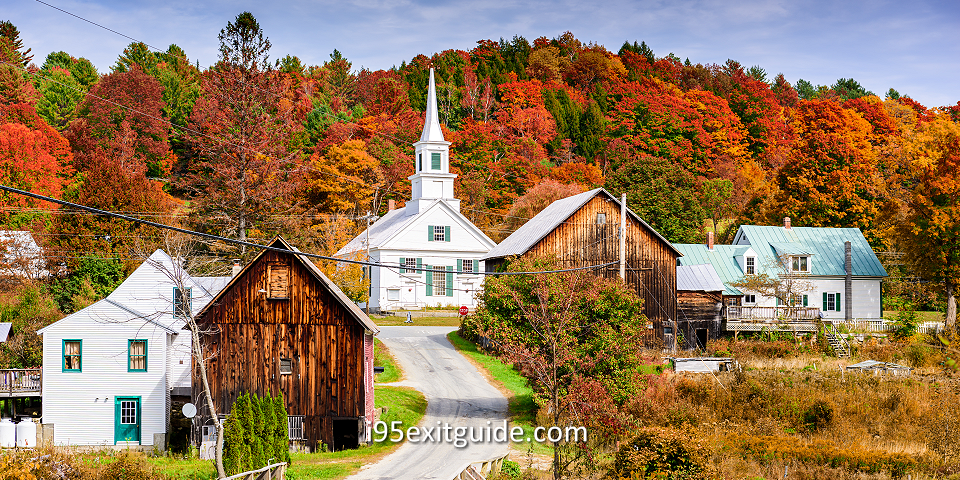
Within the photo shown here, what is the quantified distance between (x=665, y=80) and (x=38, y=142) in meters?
79.0

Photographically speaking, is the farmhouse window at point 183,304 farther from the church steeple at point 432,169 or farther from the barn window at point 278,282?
the church steeple at point 432,169

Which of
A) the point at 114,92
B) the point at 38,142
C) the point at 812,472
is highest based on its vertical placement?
the point at 114,92

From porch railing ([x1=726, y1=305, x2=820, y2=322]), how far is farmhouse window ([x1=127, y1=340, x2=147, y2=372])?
28813mm

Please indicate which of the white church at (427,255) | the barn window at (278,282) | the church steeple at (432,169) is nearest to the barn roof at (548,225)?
the white church at (427,255)

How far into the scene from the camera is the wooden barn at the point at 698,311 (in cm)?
4322

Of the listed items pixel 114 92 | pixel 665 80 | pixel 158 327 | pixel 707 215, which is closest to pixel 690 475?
pixel 158 327

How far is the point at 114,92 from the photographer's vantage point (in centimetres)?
7312

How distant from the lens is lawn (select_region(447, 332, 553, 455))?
28.7m

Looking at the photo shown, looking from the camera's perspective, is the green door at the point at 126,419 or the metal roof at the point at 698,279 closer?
the green door at the point at 126,419

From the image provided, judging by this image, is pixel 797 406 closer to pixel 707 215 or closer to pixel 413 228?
pixel 413 228

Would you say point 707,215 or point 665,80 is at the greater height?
point 665,80

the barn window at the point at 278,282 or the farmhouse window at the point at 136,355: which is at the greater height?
the barn window at the point at 278,282

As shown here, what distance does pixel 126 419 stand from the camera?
108 feet

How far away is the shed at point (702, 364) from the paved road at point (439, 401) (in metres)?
8.13
